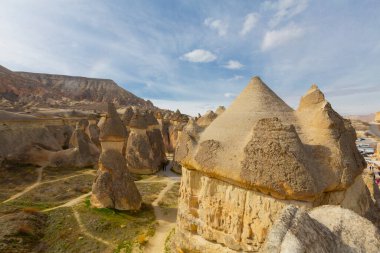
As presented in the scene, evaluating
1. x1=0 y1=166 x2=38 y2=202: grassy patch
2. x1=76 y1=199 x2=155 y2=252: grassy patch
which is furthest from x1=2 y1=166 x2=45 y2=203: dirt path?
x1=76 y1=199 x2=155 y2=252: grassy patch

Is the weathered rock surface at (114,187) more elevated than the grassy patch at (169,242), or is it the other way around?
the weathered rock surface at (114,187)

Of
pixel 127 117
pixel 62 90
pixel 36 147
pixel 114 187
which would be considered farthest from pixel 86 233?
pixel 62 90

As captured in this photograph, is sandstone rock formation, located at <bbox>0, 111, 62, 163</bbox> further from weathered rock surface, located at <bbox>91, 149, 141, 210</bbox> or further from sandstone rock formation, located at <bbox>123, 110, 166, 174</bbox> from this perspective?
weathered rock surface, located at <bbox>91, 149, 141, 210</bbox>

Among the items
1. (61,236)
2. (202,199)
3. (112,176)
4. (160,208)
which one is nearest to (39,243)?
(61,236)

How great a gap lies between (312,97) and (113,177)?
31.6 feet

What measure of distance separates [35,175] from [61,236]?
9874 mm

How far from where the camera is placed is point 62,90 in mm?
90250

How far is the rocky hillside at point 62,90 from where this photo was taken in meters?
61.9

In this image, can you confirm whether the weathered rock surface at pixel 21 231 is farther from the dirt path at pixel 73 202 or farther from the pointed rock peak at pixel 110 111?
the pointed rock peak at pixel 110 111

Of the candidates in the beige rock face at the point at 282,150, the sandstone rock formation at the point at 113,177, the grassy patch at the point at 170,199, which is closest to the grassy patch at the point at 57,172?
the sandstone rock formation at the point at 113,177

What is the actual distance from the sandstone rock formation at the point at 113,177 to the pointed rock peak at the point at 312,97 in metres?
8.75

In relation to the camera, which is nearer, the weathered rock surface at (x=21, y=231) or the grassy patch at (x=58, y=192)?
the weathered rock surface at (x=21, y=231)

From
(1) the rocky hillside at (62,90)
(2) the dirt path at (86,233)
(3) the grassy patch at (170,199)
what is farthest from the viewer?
(1) the rocky hillside at (62,90)

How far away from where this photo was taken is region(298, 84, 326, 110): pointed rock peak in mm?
7211
